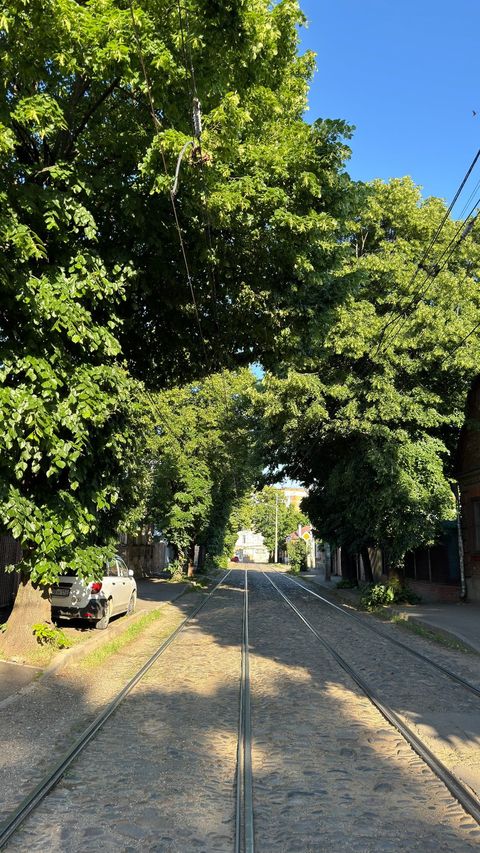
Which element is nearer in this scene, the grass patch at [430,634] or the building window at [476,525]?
the grass patch at [430,634]

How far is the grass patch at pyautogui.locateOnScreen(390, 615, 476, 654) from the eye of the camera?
11031mm

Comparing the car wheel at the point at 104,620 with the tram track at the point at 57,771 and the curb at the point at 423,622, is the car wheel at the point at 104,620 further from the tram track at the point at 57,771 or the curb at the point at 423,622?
the curb at the point at 423,622

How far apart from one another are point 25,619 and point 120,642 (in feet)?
8.52

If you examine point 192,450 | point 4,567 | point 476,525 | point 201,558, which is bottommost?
point 201,558

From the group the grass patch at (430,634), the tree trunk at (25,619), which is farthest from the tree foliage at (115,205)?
the grass patch at (430,634)

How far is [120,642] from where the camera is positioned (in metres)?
11.1

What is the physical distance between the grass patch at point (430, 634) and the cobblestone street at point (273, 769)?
196 centimetres

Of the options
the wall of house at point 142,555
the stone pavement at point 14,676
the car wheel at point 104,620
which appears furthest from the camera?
the wall of house at point 142,555

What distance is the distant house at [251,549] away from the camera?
115m

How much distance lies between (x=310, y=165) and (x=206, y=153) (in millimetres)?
1827

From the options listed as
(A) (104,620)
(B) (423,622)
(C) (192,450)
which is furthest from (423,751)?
(C) (192,450)

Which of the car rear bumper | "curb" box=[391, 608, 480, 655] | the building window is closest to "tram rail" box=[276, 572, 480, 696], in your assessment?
"curb" box=[391, 608, 480, 655]

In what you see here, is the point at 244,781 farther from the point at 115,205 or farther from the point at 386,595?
the point at 386,595

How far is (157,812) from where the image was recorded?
4105 millimetres
